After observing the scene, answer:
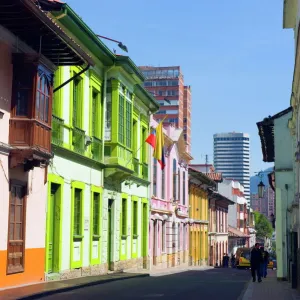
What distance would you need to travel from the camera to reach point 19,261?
1775 cm

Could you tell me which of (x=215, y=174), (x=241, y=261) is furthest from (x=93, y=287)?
(x=215, y=174)

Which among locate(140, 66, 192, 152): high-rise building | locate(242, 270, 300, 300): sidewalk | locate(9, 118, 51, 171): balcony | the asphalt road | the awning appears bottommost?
locate(242, 270, 300, 300): sidewalk

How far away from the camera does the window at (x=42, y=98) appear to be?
1764cm

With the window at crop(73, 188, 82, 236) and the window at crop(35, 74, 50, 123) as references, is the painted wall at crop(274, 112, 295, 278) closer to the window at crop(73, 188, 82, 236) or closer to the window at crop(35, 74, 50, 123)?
the window at crop(73, 188, 82, 236)

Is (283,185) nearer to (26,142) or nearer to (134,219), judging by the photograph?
(134,219)

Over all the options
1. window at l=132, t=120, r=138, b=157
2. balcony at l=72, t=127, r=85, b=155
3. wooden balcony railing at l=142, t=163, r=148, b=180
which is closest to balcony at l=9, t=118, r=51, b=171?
balcony at l=72, t=127, r=85, b=155

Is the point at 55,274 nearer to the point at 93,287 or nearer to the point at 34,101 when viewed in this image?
the point at 93,287

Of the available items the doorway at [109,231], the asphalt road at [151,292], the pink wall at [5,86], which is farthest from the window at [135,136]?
the pink wall at [5,86]

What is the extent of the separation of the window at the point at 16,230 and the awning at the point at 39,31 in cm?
383

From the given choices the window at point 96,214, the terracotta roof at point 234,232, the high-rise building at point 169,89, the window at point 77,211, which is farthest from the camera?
the high-rise building at point 169,89

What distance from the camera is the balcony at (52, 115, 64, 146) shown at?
2030cm

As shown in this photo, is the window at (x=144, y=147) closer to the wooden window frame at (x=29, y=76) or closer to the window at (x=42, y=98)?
the window at (x=42, y=98)

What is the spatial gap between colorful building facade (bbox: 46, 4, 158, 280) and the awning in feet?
4.99

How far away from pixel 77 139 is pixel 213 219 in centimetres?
4131
